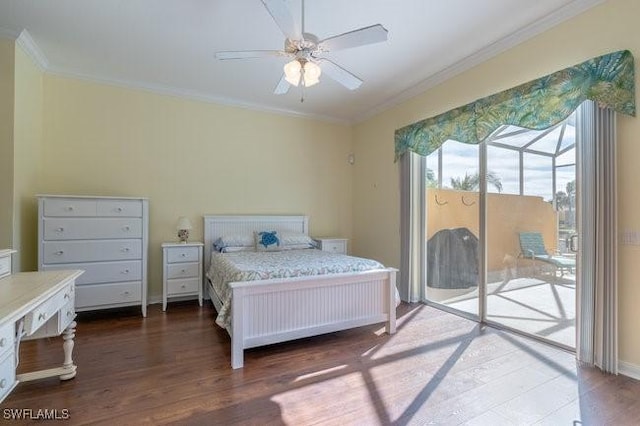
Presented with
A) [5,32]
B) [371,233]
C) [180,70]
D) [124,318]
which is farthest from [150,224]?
[371,233]

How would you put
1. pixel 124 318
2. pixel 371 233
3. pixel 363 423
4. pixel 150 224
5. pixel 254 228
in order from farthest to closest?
pixel 371 233 < pixel 254 228 < pixel 150 224 < pixel 124 318 < pixel 363 423

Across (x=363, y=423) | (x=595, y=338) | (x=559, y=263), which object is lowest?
(x=363, y=423)

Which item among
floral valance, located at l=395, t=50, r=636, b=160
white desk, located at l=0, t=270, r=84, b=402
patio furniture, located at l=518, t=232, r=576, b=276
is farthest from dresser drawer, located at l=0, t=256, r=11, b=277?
patio furniture, located at l=518, t=232, r=576, b=276

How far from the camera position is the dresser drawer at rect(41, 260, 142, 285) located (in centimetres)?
338

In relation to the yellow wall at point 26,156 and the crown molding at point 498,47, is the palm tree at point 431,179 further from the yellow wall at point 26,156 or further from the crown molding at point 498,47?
the yellow wall at point 26,156

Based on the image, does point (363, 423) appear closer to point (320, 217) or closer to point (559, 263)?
point (559, 263)

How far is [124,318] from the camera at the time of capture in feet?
11.8

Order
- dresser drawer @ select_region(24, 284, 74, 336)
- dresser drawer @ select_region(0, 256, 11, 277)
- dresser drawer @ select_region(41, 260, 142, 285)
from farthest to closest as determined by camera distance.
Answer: dresser drawer @ select_region(41, 260, 142, 285) → dresser drawer @ select_region(0, 256, 11, 277) → dresser drawer @ select_region(24, 284, 74, 336)

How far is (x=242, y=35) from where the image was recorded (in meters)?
3.00

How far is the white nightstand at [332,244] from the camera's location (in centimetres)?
492

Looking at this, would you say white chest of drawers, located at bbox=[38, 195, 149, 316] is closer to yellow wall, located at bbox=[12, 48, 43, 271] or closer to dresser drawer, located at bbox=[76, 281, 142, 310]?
dresser drawer, located at bbox=[76, 281, 142, 310]

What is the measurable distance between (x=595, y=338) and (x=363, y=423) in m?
2.01

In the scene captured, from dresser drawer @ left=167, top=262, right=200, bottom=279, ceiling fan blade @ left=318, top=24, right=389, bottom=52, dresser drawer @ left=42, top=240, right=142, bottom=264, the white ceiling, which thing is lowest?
dresser drawer @ left=167, top=262, right=200, bottom=279

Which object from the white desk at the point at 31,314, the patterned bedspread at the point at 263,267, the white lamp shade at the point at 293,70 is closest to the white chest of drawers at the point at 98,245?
the patterned bedspread at the point at 263,267
